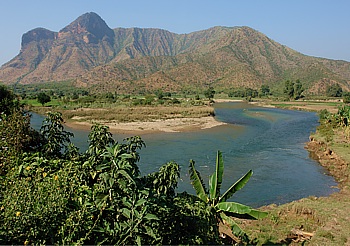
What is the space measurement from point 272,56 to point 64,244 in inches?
8301

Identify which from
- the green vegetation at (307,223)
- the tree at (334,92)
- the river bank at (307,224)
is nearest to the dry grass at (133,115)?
the green vegetation at (307,223)

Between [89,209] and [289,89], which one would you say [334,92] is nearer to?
[289,89]

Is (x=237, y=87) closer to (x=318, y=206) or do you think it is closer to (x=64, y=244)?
(x=318, y=206)

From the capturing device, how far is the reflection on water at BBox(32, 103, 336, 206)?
20078 mm

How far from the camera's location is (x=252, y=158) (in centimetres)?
2941

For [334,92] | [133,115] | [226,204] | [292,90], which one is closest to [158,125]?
[133,115]

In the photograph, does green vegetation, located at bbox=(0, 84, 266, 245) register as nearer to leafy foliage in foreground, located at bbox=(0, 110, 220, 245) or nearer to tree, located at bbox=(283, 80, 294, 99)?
leafy foliage in foreground, located at bbox=(0, 110, 220, 245)

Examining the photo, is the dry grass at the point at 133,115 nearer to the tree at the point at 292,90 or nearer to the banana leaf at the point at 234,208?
the banana leaf at the point at 234,208

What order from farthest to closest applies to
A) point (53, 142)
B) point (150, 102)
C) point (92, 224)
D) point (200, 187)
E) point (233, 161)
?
point (150, 102)
point (233, 161)
point (200, 187)
point (53, 142)
point (92, 224)

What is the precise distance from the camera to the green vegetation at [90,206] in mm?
4383

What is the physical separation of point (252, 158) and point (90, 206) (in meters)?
26.0

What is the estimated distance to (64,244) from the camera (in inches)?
175

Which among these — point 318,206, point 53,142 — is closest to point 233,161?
point 318,206

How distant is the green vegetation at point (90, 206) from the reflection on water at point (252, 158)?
12355 millimetres
